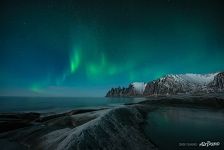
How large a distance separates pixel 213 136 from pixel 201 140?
122 inches

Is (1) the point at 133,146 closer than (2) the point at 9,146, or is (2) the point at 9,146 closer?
(1) the point at 133,146

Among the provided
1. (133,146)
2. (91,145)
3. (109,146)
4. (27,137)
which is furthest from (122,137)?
(27,137)

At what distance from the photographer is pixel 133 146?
1811 centimetres

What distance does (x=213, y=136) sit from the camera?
79.6 feet

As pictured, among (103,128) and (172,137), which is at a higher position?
(103,128)

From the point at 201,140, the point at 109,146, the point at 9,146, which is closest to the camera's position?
the point at 109,146

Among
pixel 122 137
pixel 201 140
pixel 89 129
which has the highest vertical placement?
pixel 89 129

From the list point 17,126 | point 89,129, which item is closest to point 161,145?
point 89,129

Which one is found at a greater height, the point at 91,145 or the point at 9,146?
the point at 91,145

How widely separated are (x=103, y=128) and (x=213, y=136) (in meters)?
17.1

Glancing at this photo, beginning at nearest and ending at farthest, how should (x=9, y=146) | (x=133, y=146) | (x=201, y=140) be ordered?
(x=133, y=146) → (x=9, y=146) → (x=201, y=140)

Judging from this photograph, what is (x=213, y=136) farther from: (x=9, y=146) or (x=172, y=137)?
(x=9, y=146)

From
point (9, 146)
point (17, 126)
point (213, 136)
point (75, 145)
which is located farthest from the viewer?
point (17, 126)

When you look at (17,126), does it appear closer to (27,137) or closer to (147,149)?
(27,137)
